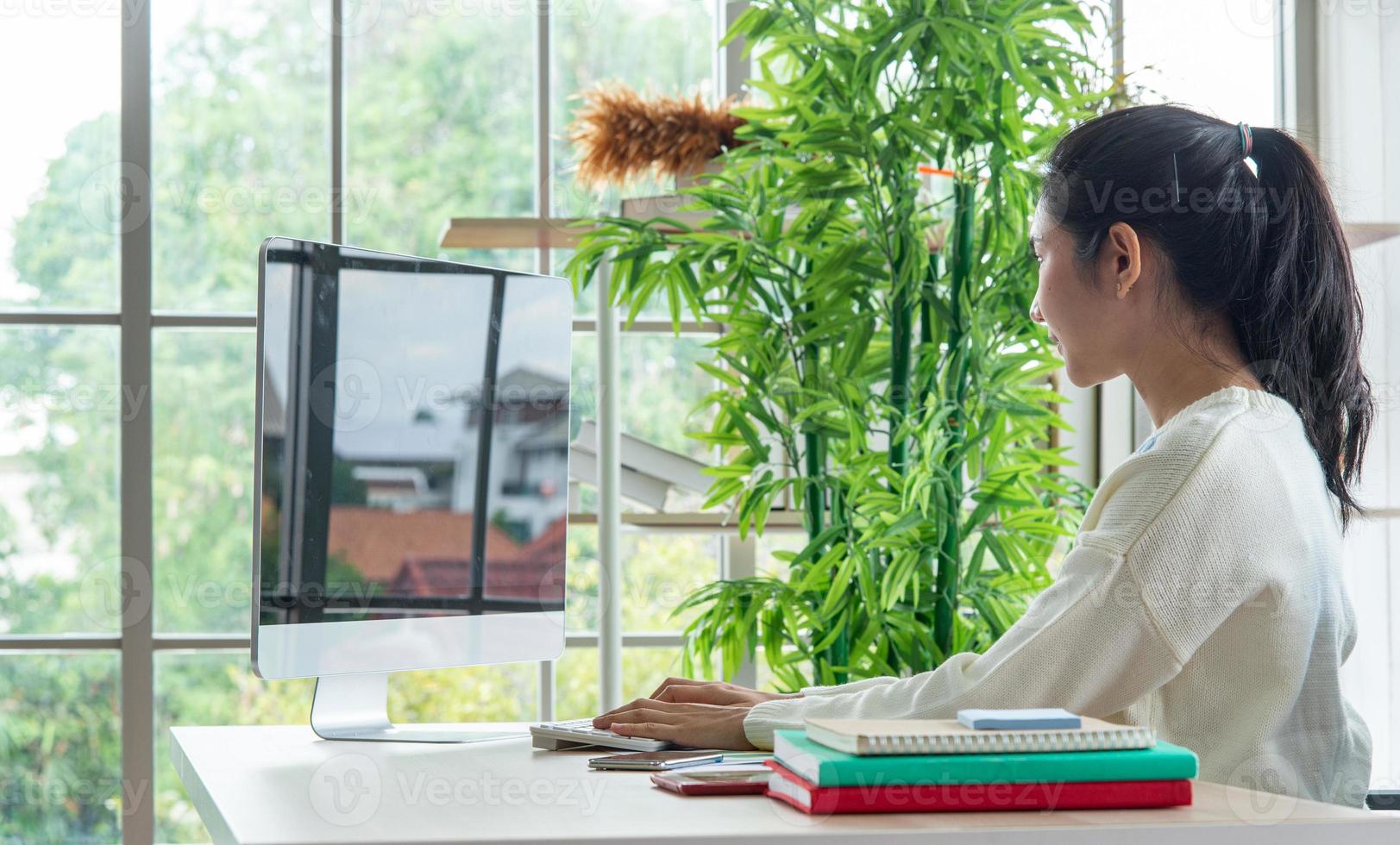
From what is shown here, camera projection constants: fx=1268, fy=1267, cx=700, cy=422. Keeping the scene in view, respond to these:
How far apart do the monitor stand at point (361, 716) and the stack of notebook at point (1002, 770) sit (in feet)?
1.98

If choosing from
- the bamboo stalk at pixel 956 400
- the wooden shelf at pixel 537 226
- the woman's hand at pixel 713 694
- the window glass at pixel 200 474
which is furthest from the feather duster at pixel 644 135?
the woman's hand at pixel 713 694

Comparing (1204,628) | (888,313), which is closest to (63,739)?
(888,313)

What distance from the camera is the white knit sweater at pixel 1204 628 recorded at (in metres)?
1.08

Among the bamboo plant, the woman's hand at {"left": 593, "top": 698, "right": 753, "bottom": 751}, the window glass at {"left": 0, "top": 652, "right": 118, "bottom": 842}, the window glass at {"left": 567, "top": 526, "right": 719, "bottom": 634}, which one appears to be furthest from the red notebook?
the window glass at {"left": 0, "top": 652, "right": 118, "bottom": 842}

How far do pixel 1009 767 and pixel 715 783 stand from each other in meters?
0.23

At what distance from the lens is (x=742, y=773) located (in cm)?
104

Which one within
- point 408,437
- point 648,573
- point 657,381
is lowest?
point 648,573

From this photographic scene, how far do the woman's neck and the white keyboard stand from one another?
25.0 inches

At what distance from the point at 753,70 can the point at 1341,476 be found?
2127 mm

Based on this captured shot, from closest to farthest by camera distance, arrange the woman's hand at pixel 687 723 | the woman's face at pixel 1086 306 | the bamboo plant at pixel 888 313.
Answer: the woman's hand at pixel 687 723 < the woman's face at pixel 1086 306 < the bamboo plant at pixel 888 313

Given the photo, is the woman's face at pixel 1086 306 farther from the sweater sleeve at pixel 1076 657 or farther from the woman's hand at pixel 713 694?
the woman's hand at pixel 713 694

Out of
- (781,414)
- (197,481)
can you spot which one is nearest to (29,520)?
(197,481)

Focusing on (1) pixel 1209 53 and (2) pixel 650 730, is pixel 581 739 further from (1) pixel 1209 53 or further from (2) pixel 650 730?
(1) pixel 1209 53

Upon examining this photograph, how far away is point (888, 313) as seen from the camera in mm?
2232
